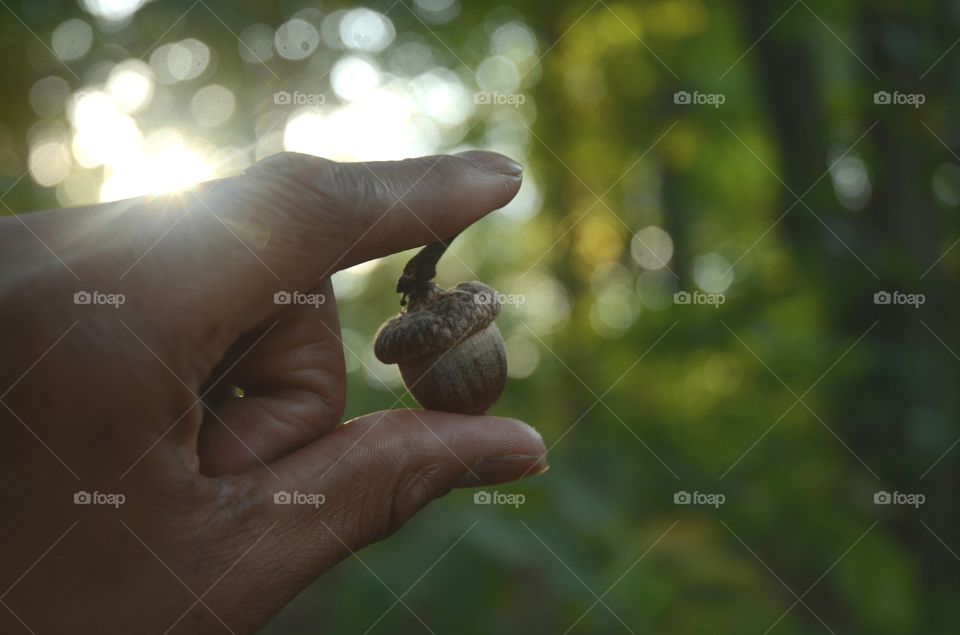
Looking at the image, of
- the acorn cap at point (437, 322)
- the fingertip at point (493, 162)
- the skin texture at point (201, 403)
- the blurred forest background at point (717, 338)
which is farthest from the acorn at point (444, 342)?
the blurred forest background at point (717, 338)

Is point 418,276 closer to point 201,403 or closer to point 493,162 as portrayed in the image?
point 493,162

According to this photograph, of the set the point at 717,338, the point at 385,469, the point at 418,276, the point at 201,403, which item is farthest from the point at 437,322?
the point at 717,338

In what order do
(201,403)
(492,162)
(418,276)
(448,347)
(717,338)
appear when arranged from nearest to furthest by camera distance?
(201,403) → (492,162) → (448,347) → (418,276) → (717,338)

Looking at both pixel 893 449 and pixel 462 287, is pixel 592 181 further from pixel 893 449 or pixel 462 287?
pixel 462 287

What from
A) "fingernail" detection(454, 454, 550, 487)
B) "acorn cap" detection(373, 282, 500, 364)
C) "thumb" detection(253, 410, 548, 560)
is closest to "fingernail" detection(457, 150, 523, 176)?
"acorn cap" detection(373, 282, 500, 364)

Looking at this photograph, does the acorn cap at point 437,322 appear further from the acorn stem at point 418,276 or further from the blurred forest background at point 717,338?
the blurred forest background at point 717,338

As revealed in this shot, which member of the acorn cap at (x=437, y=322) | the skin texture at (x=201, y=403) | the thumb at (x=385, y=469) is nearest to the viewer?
→ the skin texture at (x=201, y=403)

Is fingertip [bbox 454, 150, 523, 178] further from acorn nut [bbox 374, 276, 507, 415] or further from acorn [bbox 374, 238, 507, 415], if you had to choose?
acorn nut [bbox 374, 276, 507, 415]
